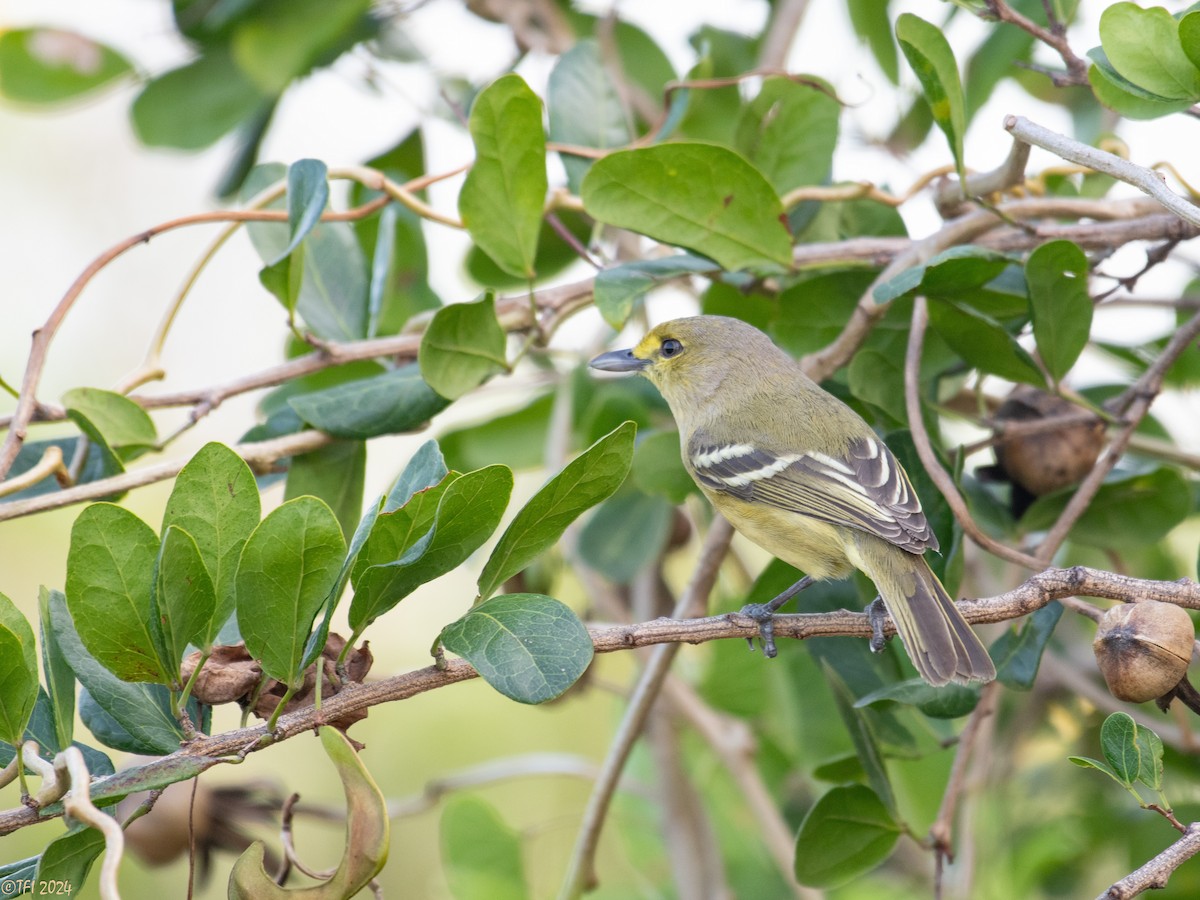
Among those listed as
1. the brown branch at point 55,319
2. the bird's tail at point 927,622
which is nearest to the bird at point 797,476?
the bird's tail at point 927,622

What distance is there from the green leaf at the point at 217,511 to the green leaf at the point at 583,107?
1.42 metres

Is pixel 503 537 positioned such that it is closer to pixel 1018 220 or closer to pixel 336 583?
pixel 336 583

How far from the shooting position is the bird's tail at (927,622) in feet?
6.46

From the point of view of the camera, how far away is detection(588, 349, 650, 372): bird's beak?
3.09 m

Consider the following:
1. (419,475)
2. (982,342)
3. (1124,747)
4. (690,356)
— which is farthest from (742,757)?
(419,475)

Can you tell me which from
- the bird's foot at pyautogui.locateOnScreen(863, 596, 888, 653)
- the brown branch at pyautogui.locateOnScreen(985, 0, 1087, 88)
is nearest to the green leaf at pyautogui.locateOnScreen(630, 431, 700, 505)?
the bird's foot at pyautogui.locateOnScreen(863, 596, 888, 653)

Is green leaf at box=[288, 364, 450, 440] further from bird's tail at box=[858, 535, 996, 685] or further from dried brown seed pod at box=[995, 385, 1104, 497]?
dried brown seed pod at box=[995, 385, 1104, 497]

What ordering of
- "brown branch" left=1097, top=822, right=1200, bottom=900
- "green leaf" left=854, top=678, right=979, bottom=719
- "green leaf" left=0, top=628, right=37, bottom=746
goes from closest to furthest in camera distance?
"brown branch" left=1097, top=822, right=1200, bottom=900 → "green leaf" left=0, top=628, right=37, bottom=746 → "green leaf" left=854, top=678, right=979, bottom=719

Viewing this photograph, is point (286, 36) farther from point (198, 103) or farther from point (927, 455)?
point (927, 455)

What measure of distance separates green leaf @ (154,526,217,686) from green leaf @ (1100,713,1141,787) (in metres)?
1.24

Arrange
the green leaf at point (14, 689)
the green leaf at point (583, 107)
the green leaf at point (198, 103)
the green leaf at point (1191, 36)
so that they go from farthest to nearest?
the green leaf at point (198, 103) < the green leaf at point (583, 107) < the green leaf at point (1191, 36) < the green leaf at point (14, 689)

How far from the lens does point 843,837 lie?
2154 millimetres

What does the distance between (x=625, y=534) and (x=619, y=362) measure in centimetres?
47

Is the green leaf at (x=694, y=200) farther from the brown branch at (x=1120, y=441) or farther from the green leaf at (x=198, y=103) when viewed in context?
the green leaf at (x=198, y=103)
